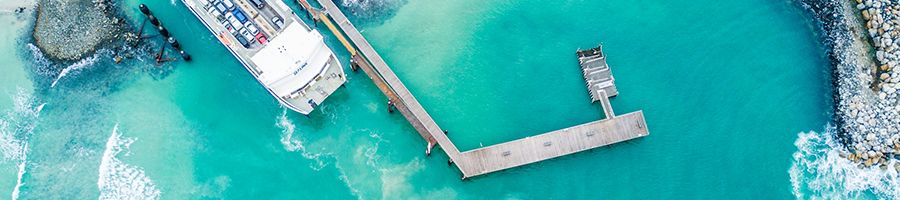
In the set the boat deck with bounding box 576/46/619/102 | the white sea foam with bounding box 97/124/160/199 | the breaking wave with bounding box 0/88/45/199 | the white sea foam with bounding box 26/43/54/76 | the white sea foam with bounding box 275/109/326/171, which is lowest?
the boat deck with bounding box 576/46/619/102

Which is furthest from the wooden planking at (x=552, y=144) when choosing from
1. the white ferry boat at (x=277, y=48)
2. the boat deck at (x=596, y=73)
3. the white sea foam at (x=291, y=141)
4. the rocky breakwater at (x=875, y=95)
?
the rocky breakwater at (x=875, y=95)

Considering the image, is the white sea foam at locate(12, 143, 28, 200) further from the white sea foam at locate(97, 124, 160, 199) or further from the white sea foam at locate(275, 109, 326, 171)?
the white sea foam at locate(275, 109, 326, 171)

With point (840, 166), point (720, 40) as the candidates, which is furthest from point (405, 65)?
point (840, 166)

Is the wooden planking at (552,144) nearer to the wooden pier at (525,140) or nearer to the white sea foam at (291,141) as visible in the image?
the wooden pier at (525,140)

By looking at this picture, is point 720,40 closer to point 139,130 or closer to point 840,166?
point 840,166

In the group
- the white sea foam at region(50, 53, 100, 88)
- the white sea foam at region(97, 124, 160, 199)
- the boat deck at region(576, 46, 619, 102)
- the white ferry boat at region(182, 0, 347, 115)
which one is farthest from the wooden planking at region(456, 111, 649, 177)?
the white sea foam at region(50, 53, 100, 88)

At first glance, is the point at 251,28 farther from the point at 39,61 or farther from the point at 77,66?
the point at 39,61
